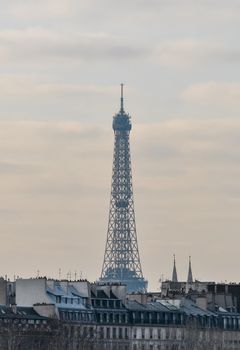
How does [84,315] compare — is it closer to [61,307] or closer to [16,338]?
[61,307]

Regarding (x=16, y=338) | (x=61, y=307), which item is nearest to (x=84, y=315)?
(x=61, y=307)

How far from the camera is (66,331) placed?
186375 millimetres

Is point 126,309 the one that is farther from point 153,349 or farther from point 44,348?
point 44,348

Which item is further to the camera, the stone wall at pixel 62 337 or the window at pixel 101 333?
the window at pixel 101 333

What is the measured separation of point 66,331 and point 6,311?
4.77 meters

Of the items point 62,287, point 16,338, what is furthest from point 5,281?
point 16,338

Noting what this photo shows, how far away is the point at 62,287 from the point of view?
642 ft

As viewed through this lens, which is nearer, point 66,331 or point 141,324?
point 66,331

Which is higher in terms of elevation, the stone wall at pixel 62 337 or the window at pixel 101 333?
the window at pixel 101 333

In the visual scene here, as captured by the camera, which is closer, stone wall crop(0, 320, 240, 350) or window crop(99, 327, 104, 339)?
stone wall crop(0, 320, 240, 350)

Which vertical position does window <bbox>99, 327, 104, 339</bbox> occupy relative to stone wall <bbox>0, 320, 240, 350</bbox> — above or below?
above

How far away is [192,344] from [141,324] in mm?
4407

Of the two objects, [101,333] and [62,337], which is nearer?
[62,337]

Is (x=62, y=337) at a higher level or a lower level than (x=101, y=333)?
lower
